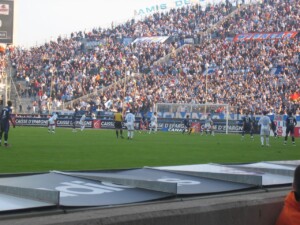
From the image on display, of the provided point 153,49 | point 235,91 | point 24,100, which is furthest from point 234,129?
point 24,100

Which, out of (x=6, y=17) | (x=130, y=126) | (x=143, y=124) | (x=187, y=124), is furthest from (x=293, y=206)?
(x=143, y=124)

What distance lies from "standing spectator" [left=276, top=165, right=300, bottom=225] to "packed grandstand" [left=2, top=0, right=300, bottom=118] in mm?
Result: 41091

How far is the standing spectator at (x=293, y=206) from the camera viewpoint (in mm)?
4941

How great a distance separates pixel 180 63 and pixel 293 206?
5485 centimetres

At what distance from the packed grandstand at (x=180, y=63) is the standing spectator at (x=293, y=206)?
4109 cm

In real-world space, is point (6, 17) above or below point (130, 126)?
above

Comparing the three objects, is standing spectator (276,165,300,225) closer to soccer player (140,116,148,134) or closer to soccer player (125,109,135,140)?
soccer player (125,109,135,140)

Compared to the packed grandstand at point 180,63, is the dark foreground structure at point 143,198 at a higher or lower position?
lower

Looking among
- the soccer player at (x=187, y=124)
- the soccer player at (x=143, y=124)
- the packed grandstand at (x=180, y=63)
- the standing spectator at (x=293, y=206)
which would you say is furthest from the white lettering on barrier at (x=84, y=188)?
the soccer player at (x=143, y=124)

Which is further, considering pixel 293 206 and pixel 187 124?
pixel 187 124

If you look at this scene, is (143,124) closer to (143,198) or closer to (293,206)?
(143,198)

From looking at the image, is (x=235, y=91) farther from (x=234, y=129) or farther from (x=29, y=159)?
(x=29, y=159)

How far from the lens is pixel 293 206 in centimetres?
504

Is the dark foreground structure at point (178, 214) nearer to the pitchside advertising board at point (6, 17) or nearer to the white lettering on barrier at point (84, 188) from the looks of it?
the white lettering on barrier at point (84, 188)
